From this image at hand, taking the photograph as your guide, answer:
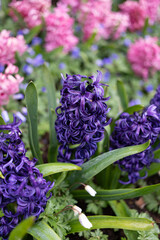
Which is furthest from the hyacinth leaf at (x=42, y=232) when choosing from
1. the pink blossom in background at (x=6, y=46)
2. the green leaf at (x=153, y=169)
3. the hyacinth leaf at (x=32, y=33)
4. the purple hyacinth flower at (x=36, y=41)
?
the purple hyacinth flower at (x=36, y=41)

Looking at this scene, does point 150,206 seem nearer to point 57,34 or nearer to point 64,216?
point 64,216

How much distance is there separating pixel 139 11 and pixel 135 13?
79 millimetres

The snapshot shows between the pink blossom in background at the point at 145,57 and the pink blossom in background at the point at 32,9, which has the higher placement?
the pink blossom in background at the point at 32,9

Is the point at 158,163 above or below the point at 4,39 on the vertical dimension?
below

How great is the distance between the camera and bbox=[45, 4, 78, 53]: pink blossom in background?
300 cm

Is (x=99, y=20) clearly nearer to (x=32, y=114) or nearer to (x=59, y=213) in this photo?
(x=32, y=114)

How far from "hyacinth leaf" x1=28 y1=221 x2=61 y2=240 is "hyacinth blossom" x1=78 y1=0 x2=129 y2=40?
9.13ft

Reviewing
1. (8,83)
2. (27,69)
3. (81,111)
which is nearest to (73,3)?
(27,69)

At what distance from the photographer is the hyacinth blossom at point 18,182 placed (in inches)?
45.9

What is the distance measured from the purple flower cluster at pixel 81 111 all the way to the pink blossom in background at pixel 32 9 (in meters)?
2.02

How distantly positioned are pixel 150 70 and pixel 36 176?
2.89 meters

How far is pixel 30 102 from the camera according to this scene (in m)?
1.61

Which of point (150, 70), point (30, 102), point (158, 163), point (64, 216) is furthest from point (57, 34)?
point (64, 216)

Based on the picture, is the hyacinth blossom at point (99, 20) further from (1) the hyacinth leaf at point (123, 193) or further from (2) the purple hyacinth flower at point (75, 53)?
(1) the hyacinth leaf at point (123, 193)
